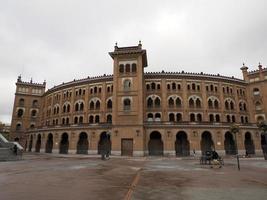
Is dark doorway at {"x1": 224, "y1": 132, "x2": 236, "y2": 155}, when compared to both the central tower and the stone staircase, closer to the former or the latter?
the central tower

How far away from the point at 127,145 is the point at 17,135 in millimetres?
42041

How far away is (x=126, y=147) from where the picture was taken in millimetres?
38156

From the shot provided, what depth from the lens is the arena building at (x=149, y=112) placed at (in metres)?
39.8

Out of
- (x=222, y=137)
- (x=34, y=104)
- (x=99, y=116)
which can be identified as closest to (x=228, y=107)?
(x=222, y=137)


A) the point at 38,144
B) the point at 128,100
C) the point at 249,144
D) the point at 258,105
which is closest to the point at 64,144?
the point at 38,144

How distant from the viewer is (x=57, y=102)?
57.3 m

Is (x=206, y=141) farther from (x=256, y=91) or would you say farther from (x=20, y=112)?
(x=20, y=112)

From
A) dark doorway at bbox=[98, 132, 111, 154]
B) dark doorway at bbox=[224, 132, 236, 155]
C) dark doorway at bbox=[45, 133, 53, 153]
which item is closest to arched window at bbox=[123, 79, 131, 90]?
dark doorway at bbox=[98, 132, 111, 154]

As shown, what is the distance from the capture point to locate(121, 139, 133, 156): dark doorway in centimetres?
3784

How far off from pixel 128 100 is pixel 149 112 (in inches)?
319

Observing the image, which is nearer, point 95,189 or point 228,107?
point 95,189

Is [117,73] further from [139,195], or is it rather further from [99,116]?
[139,195]

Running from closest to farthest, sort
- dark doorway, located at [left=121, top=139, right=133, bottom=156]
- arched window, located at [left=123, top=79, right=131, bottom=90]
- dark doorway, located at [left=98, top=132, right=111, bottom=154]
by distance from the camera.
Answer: dark doorway, located at [left=121, top=139, right=133, bottom=156], arched window, located at [left=123, top=79, right=131, bottom=90], dark doorway, located at [left=98, top=132, right=111, bottom=154]

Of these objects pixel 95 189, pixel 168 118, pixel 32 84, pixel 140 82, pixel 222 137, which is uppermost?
pixel 32 84
